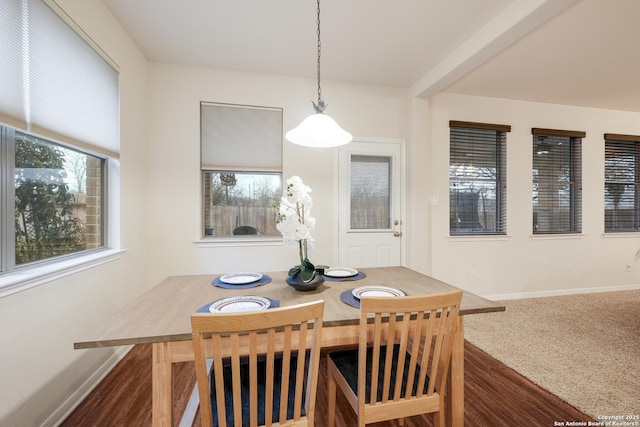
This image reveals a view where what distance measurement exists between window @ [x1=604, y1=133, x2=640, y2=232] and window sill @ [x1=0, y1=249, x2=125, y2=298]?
6052 mm

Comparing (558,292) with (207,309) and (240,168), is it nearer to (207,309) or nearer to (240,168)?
(240,168)

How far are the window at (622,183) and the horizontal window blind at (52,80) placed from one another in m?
6.02

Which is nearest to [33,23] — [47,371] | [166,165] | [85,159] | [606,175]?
[85,159]

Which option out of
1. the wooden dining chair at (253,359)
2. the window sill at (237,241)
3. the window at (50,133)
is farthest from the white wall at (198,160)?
the wooden dining chair at (253,359)

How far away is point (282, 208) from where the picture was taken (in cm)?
140

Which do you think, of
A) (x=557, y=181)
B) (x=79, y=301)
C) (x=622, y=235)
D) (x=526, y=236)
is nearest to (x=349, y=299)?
(x=79, y=301)

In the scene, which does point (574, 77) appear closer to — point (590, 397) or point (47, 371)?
point (590, 397)

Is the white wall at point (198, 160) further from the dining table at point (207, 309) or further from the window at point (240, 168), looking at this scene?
the dining table at point (207, 309)

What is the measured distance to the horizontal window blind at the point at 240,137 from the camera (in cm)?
293

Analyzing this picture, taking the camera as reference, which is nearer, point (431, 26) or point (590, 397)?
point (590, 397)

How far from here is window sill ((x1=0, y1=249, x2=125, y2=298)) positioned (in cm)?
127

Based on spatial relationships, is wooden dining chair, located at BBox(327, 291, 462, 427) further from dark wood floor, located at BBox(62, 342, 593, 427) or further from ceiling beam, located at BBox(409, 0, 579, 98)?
ceiling beam, located at BBox(409, 0, 579, 98)

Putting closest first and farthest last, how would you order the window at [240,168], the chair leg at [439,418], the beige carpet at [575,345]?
the chair leg at [439,418], the beige carpet at [575,345], the window at [240,168]

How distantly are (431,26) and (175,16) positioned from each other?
207 cm
